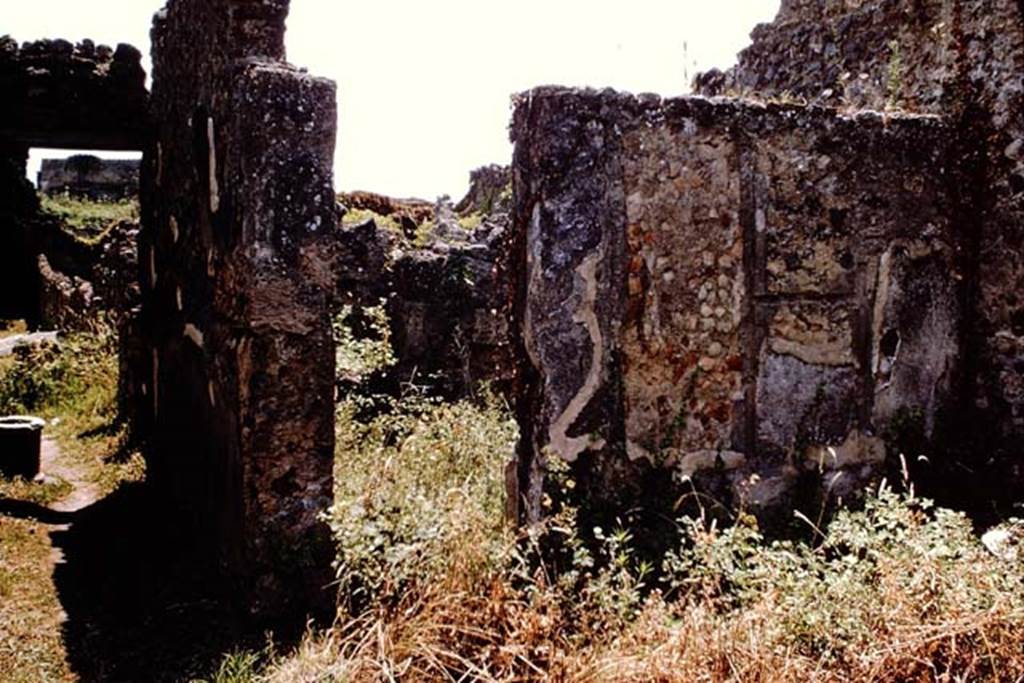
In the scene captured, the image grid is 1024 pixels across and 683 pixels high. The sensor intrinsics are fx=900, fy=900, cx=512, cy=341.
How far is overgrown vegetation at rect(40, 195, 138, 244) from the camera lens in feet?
59.7

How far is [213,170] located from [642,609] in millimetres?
3008

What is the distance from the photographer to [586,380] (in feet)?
14.3

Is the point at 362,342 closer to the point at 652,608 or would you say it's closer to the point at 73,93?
the point at 73,93

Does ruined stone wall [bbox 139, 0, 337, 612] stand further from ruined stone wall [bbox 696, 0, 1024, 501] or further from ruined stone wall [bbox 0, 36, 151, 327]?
ruined stone wall [bbox 696, 0, 1024, 501]

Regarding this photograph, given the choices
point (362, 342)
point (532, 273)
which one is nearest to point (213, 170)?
point (532, 273)

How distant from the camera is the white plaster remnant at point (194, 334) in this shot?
4992 millimetres

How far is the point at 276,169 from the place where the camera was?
394 centimetres

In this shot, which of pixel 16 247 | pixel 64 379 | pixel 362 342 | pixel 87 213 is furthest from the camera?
pixel 87 213

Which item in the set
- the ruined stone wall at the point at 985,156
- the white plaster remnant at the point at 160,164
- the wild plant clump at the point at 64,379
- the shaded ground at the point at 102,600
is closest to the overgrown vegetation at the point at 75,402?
the wild plant clump at the point at 64,379

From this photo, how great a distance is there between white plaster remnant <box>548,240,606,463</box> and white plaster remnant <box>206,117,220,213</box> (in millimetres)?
1859

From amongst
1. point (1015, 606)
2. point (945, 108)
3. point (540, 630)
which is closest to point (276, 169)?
point (540, 630)

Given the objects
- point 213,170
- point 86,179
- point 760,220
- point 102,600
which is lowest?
point 102,600

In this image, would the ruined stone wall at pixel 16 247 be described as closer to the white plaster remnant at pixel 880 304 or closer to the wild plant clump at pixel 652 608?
the wild plant clump at pixel 652 608

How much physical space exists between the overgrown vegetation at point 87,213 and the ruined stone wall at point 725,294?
1496 cm
